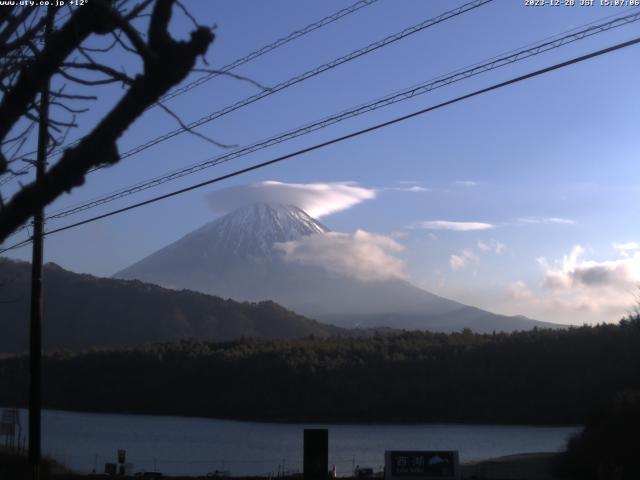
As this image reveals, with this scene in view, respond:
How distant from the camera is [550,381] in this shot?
7981cm

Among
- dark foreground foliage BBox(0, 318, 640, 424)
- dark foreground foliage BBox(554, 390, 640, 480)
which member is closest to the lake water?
dark foreground foliage BBox(0, 318, 640, 424)

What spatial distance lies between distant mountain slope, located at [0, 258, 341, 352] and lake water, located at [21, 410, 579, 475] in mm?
53523

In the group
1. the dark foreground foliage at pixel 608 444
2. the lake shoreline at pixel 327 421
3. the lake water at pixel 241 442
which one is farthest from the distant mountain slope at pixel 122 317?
the dark foreground foliage at pixel 608 444

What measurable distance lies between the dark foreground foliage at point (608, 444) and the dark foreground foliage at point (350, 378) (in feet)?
118

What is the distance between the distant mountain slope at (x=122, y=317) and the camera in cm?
13888

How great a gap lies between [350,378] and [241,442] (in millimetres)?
28398

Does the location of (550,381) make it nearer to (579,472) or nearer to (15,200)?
(579,472)

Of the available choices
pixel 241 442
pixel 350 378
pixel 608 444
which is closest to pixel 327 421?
pixel 350 378

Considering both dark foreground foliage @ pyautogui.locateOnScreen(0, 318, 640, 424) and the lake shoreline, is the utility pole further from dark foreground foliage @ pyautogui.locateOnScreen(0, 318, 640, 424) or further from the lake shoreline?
the lake shoreline

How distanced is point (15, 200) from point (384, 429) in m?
76.6

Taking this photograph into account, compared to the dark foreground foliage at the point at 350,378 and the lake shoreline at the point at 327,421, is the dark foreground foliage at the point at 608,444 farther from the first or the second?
the lake shoreline at the point at 327,421

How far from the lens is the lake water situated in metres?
48.9

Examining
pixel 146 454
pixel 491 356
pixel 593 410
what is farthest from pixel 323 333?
pixel 593 410

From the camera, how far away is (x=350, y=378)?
3632 inches
